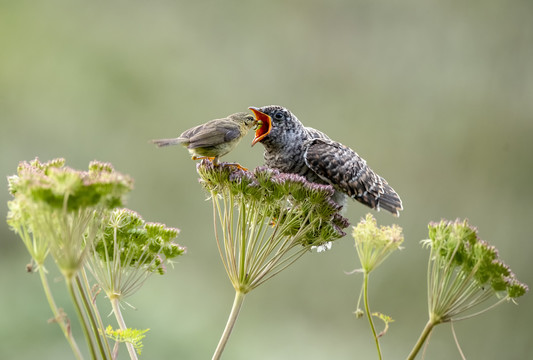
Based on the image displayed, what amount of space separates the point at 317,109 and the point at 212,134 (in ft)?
16.3

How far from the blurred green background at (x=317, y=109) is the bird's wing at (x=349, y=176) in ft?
11.8

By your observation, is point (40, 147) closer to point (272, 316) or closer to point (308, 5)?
point (272, 316)

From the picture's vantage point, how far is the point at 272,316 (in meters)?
6.39

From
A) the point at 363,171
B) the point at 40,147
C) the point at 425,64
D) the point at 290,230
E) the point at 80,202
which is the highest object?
the point at 425,64

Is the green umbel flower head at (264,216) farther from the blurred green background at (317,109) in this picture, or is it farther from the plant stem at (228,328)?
the blurred green background at (317,109)

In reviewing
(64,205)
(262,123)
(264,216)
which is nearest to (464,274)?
(264,216)

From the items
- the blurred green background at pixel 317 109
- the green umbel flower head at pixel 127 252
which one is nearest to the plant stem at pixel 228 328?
the green umbel flower head at pixel 127 252

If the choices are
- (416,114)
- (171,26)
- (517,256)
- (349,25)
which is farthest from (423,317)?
(171,26)

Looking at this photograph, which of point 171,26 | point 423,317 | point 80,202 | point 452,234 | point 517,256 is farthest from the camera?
point 171,26

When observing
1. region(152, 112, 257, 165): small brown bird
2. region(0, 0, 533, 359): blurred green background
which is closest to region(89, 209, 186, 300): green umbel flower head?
region(152, 112, 257, 165): small brown bird

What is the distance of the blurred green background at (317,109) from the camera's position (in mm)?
6246

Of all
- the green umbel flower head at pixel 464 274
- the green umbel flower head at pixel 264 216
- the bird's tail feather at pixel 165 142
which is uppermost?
the bird's tail feather at pixel 165 142

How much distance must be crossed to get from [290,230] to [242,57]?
5.81m

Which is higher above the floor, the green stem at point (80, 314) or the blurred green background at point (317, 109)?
the blurred green background at point (317, 109)
